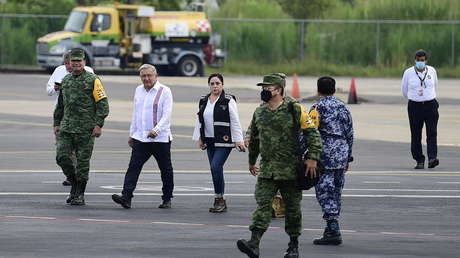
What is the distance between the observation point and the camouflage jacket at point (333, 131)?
13.1 meters

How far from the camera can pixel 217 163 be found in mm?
15617

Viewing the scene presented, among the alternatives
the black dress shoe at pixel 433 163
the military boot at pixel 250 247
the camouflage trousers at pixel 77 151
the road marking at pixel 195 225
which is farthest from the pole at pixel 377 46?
the military boot at pixel 250 247

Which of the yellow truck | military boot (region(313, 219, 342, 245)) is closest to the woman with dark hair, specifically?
military boot (region(313, 219, 342, 245))

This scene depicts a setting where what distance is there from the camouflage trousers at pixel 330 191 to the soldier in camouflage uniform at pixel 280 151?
3.22 ft

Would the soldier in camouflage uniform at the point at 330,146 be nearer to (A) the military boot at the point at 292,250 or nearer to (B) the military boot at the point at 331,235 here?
(B) the military boot at the point at 331,235

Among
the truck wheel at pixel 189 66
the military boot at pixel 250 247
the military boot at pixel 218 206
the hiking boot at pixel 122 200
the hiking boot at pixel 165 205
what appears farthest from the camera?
the truck wheel at pixel 189 66

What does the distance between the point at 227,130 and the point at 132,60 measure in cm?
3583

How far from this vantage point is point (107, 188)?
17.9m

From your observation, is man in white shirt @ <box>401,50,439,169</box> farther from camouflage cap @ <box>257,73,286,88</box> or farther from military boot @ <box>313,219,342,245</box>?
camouflage cap @ <box>257,73,286,88</box>

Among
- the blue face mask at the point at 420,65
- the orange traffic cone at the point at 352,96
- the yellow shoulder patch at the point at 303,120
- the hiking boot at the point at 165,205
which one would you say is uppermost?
the yellow shoulder patch at the point at 303,120

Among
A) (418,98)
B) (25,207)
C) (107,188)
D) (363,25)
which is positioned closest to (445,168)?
(418,98)

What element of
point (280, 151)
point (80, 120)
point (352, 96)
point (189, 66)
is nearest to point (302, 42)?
point (189, 66)

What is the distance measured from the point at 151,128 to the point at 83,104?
90cm

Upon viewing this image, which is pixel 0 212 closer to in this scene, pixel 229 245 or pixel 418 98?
pixel 229 245
